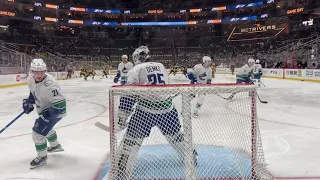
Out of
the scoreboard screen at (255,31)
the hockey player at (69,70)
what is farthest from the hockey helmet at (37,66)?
the scoreboard screen at (255,31)

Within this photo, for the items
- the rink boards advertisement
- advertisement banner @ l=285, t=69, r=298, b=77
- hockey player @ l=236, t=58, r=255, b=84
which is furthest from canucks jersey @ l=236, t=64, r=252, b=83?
advertisement banner @ l=285, t=69, r=298, b=77

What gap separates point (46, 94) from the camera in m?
3.38

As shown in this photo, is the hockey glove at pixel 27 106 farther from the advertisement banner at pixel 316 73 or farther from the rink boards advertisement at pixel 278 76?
the advertisement banner at pixel 316 73

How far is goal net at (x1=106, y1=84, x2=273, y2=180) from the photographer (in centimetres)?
264

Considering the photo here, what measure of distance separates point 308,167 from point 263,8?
38.5 metres

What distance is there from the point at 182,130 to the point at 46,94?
1.52 meters

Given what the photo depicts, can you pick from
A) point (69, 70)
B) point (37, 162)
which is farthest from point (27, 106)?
point (69, 70)

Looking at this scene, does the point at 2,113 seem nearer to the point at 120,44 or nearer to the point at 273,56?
the point at 273,56

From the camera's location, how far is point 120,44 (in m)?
38.9

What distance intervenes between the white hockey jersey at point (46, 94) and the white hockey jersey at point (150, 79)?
993 mm

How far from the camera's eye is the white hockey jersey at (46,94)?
3375mm

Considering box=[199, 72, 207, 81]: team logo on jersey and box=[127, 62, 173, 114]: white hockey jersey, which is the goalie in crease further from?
box=[199, 72, 207, 81]: team logo on jersey

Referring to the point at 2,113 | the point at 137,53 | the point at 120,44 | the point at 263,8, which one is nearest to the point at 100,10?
the point at 120,44

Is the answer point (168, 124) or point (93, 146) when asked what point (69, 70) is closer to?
point (93, 146)
